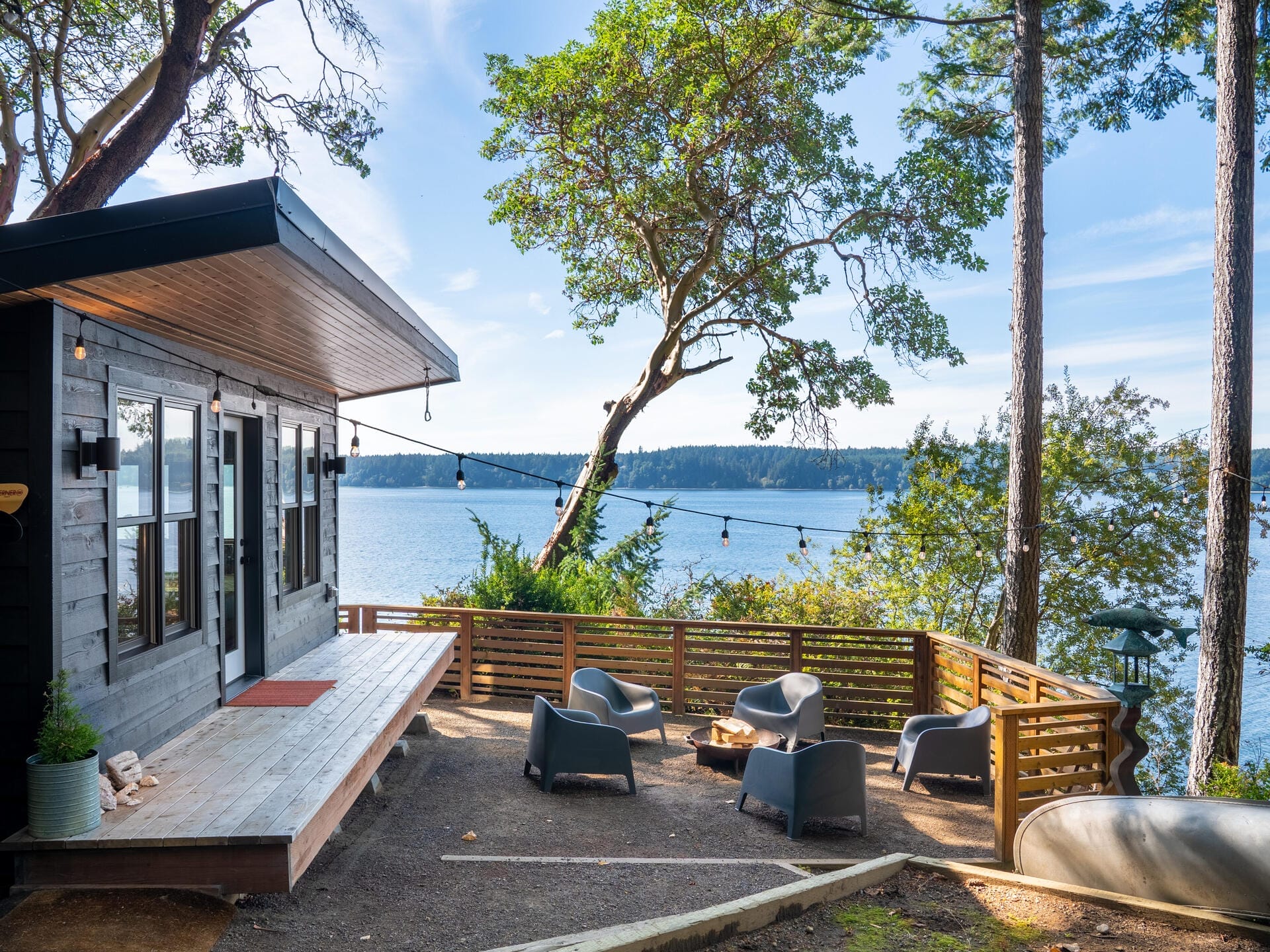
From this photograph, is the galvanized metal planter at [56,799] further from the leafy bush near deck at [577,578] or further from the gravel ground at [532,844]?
the leafy bush near deck at [577,578]

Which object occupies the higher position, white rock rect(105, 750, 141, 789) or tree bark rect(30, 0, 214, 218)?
tree bark rect(30, 0, 214, 218)

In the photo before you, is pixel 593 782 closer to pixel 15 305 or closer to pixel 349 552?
pixel 15 305

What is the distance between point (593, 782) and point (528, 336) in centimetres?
3202

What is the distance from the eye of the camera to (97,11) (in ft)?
32.8

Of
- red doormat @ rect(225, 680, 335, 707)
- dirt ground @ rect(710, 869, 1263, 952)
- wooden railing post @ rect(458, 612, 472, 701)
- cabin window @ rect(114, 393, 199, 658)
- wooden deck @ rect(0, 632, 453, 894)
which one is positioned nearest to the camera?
dirt ground @ rect(710, 869, 1263, 952)

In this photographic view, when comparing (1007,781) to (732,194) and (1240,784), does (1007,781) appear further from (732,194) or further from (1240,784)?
(732,194)

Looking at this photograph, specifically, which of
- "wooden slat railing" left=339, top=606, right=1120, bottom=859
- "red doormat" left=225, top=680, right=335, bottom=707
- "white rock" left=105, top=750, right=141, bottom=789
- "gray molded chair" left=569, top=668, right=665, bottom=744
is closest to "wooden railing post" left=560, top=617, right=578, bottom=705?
"wooden slat railing" left=339, top=606, right=1120, bottom=859

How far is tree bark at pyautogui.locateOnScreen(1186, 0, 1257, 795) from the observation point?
6.95 m

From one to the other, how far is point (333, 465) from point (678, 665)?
4.11m

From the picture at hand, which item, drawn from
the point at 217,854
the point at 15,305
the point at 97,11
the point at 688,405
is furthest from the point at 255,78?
the point at 688,405

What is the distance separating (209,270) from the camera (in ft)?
11.7

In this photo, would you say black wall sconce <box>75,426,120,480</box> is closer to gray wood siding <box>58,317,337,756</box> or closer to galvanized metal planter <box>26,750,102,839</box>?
gray wood siding <box>58,317,337,756</box>

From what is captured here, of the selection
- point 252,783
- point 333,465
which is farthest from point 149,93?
point 252,783

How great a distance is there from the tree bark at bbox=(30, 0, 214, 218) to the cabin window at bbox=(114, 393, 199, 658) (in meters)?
5.49
